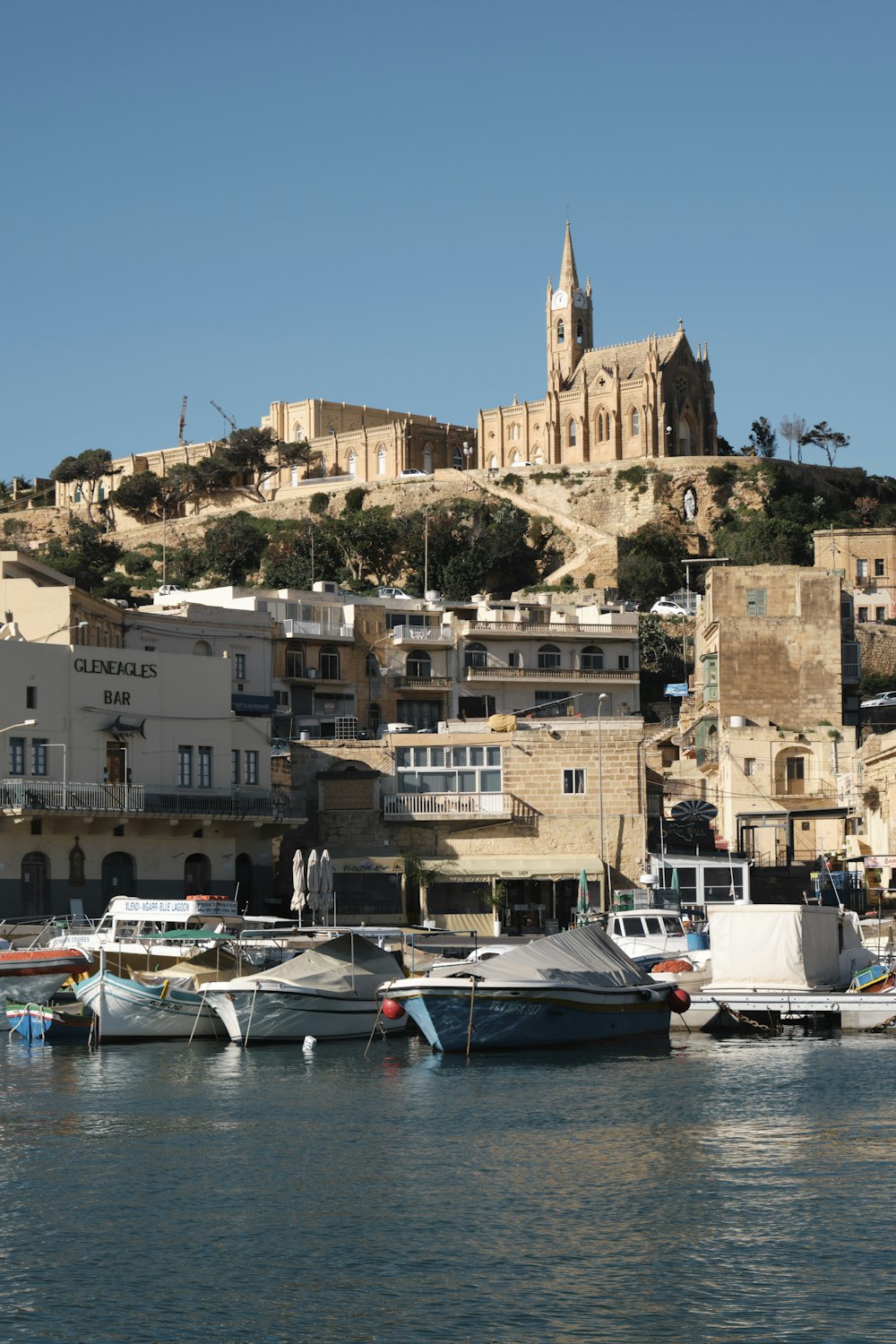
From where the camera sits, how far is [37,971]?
39.5m

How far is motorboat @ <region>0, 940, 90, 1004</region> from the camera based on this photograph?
39406mm

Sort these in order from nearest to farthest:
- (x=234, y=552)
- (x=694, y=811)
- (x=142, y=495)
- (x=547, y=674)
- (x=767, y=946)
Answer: (x=767, y=946)
(x=694, y=811)
(x=547, y=674)
(x=234, y=552)
(x=142, y=495)

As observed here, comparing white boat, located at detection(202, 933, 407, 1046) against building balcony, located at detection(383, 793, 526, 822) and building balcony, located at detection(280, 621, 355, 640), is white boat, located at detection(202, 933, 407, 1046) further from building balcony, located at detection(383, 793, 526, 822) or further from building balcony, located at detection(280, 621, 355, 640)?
building balcony, located at detection(280, 621, 355, 640)

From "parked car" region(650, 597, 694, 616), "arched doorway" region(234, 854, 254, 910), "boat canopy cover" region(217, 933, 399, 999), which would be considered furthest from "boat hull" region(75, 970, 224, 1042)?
"parked car" region(650, 597, 694, 616)

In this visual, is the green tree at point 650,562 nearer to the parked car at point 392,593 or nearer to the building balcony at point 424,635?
the parked car at point 392,593

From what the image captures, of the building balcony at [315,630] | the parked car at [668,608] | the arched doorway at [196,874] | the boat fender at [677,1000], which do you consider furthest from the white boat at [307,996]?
the parked car at [668,608]

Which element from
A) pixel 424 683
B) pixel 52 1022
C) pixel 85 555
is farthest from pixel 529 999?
pixel 85 555

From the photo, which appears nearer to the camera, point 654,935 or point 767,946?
point 767,946

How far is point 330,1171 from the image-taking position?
79.6ft

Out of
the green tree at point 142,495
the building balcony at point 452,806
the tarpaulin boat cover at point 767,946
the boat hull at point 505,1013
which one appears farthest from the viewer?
the green tree at point 142,495

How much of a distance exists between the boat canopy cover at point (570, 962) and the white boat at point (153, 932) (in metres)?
7.46

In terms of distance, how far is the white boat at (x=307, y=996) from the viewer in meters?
36.7

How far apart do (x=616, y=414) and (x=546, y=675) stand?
53974mm

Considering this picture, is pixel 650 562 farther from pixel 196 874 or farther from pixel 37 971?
pixel 37 971
